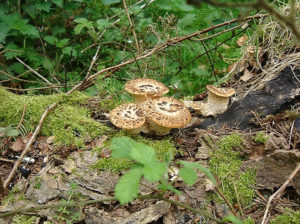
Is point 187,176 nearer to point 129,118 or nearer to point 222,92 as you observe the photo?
point 129,118

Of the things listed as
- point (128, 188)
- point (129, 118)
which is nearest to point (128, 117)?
point (129, 118)

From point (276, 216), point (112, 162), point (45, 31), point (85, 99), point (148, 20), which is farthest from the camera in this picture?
point (45, 31)

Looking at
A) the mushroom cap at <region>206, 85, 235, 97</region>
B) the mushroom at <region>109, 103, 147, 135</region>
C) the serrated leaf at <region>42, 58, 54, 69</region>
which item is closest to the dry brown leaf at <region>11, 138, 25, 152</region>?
the mushroom at <region>109, 103, 147, 135</region>

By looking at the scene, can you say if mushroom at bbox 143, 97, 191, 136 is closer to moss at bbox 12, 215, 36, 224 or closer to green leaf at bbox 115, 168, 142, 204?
green leaf at bbox 115, 168, 142, 204

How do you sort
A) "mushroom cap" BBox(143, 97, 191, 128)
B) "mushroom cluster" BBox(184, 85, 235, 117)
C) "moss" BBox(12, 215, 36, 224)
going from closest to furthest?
1. "moss" BBox(12, 215, 36, 224)
2. "mushroom cap" BBox(143, 97, 191, 128)
3. "mushroom cluster" BBox(184, 85, 235, 117)

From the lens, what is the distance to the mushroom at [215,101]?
424cm

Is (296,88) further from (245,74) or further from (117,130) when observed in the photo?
(117,130)

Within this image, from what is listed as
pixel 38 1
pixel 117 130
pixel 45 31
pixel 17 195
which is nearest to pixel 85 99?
pixel 117 130

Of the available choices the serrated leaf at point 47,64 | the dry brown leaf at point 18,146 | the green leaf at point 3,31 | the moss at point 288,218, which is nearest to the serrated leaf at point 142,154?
the moss at point 288,218

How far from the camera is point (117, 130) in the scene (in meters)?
4.23

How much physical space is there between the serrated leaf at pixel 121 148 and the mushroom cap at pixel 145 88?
180 cm

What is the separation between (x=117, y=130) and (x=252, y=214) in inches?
82.5

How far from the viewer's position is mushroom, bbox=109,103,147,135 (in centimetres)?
374

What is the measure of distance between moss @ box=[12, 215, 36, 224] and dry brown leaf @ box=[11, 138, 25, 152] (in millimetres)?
1115
